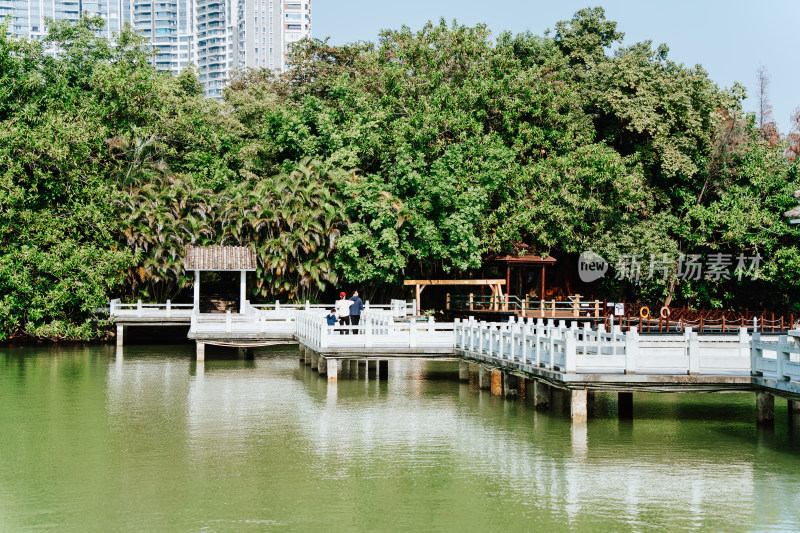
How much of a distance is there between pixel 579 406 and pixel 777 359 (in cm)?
393

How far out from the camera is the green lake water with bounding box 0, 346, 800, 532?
12.2m

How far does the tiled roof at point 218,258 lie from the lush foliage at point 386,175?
2.10 feet

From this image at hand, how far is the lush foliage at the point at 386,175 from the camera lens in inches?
1465

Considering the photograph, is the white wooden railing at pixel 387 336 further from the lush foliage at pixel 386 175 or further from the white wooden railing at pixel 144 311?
the lush foliage at pixel 386 175

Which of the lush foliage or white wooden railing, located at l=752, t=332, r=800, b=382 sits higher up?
the lush foliage

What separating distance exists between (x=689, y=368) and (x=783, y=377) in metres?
1.80

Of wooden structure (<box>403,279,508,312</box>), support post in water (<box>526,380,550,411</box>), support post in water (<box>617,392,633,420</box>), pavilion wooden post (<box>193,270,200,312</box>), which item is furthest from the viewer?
wooden structure (<box>403,279,508,312</box>)

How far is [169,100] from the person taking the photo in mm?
42344

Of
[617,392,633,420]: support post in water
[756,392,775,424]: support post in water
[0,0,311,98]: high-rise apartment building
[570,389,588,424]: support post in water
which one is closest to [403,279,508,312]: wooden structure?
[617,392,633,420]: support post in water

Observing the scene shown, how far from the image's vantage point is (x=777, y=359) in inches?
656

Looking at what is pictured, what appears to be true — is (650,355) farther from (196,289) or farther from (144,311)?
(144,311)

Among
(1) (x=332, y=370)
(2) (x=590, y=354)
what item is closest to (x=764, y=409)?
(2) (x=590, y=354)

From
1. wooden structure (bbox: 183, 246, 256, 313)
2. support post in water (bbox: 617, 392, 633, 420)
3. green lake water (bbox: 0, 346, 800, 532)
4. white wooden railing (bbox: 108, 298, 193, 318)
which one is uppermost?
wooden structure (bbox: 183, 246, 256, 313)

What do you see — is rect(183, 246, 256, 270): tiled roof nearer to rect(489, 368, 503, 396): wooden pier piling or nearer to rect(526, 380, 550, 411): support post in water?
rect(489, 368, 503, 396): wooden pier piling
